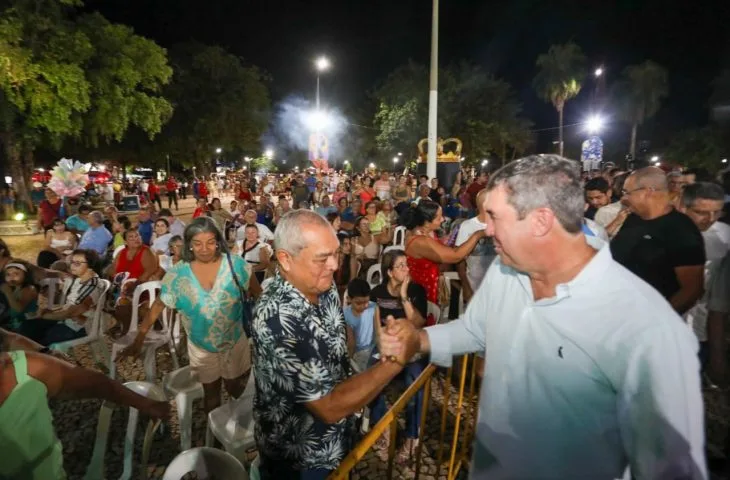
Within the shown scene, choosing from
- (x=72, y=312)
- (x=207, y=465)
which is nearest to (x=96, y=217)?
(x=72, y=312)

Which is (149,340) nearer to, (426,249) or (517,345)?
(426,249)

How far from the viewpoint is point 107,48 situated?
1791 cm

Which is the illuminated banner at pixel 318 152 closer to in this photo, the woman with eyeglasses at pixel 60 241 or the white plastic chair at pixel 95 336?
the woman with eyeglasses at pixel 60 241

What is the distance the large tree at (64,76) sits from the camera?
15.0 meters

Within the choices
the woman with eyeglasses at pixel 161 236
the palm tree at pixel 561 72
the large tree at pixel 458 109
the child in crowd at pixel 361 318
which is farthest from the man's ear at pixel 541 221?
the palm tree at pixel 561 72

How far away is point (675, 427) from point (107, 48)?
22.4m

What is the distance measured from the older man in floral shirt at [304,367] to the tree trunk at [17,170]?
21.3 meters

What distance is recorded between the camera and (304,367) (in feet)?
5.75

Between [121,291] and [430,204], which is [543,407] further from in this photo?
[121,291]

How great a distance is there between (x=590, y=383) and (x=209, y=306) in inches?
118

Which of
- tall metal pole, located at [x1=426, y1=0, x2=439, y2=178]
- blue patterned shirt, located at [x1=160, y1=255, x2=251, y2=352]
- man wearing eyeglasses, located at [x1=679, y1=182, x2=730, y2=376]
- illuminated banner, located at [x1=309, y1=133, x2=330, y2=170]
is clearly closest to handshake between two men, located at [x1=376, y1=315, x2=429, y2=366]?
blue patterned shirt, located at [x1=160, y1=255, x2=251, y2=352]

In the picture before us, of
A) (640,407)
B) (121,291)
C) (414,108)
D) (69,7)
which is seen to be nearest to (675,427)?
(640,407)

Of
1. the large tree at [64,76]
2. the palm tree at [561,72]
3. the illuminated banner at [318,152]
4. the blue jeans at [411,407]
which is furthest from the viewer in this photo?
the palm tree at [561,72]

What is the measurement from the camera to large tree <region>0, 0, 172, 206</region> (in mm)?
14969
